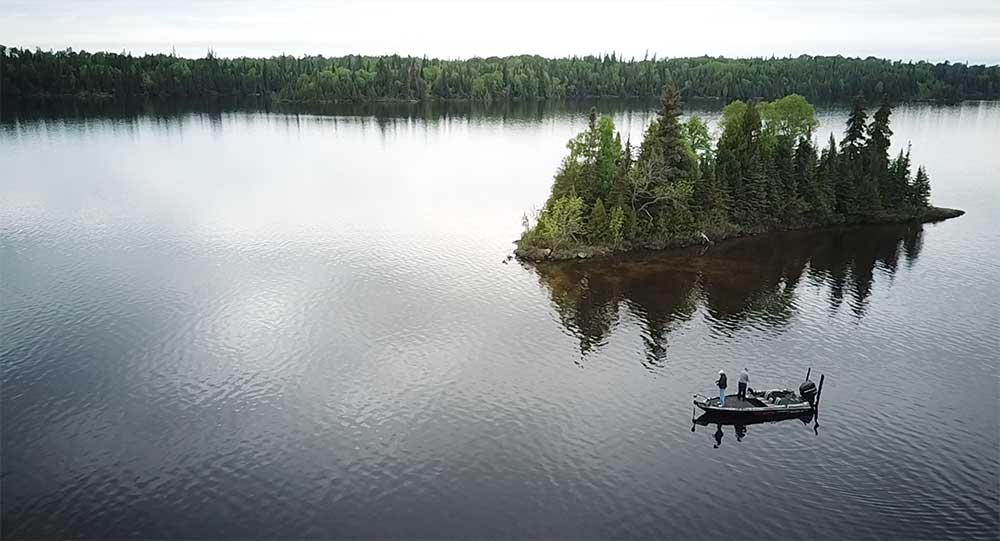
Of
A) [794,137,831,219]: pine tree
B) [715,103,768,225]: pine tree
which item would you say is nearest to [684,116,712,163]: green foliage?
[715,103,768,225]: pine tree

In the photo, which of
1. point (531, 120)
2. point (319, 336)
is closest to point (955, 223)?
point (319, 336)

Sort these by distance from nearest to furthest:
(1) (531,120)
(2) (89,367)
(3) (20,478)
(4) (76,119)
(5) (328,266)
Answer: (3) (20,478), (2) (89,367), (5) (328,266), (4) (76,119), (1) (531,120)

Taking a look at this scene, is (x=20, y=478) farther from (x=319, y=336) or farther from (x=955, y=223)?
(x=955, y=223)

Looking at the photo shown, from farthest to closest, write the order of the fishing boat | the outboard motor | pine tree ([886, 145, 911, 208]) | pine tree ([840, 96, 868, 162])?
pine tree ([840, 96, 868, 162]) < pine tree ([886, 145, 911, 208]) < the outboard motor < the fishing boat

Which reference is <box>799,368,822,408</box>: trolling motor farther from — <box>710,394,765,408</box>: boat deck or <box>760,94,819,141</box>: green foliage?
<box>760,94,819,141</box>: green foliage

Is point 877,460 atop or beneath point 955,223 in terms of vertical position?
beneath

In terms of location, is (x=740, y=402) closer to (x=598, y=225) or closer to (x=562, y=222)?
(x=562, y=222)

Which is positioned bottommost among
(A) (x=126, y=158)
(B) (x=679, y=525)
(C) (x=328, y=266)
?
(B) (x=679, y=525)
